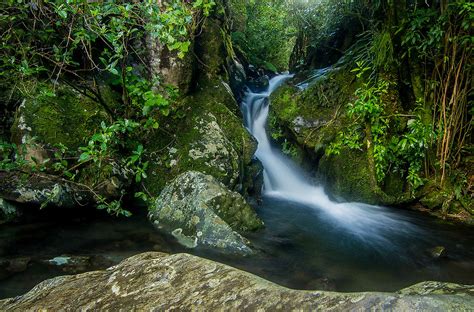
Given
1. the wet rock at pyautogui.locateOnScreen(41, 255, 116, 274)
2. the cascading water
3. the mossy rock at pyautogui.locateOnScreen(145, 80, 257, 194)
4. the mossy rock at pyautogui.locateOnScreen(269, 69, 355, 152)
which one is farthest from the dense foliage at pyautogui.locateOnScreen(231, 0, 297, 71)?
the wet rock at pyautogui.locateOnScreen(41, 255, 116, 274)

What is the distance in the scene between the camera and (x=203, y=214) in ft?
12.5

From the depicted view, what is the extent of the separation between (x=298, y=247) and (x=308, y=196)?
231cm

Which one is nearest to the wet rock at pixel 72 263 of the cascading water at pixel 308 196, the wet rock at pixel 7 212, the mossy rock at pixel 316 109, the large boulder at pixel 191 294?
the wet rock at pixel 7 212

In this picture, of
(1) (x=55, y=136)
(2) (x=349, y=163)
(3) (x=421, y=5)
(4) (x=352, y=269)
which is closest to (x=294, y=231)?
(4) (x=352, y=269)

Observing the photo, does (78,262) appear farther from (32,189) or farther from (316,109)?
(316,109)

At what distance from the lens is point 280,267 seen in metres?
3.31

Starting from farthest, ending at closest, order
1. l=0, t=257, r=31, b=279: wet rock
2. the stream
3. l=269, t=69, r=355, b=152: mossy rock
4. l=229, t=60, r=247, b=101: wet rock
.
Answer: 1. l=229, t=60, r=247, b=101: wet rock
2. l=269, t=69, r=355, b=152: mossy rock
3. the stream
4. l=0, t=257, r=31, b=279: wet rock

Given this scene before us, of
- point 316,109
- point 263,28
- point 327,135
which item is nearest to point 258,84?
point 316,109

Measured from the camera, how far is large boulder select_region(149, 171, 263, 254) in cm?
360

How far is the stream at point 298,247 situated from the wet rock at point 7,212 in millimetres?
102

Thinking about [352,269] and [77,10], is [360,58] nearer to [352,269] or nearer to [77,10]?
[352,269]

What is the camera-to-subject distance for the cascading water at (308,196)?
4.64 metres

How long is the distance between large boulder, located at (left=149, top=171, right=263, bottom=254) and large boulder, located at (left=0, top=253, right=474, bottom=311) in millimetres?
2096

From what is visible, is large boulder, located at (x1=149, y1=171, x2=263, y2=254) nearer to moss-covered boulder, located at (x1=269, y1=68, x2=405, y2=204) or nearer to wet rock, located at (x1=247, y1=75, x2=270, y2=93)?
moss-covered boulder, located at (x1=269, y1=68, x2=405, y2=204)
